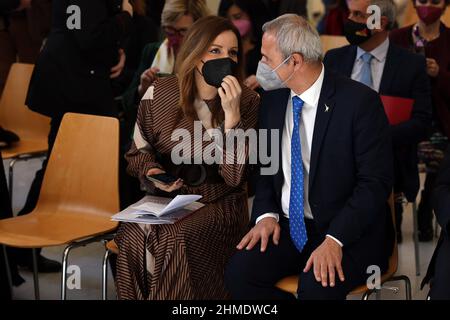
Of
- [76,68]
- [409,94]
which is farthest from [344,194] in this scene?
[76,68]

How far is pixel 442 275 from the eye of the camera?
8.77 ft

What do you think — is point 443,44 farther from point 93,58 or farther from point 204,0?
point 93,58

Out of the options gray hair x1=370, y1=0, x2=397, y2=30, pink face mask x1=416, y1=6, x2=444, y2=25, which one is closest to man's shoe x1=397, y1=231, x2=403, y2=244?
pink face mask x1=416, y1=6, x2=444, y2=25

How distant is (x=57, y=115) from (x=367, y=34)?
1.58 meters

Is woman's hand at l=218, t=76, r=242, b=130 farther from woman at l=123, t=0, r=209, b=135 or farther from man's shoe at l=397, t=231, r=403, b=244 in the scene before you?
man's shoe at l=397, t=231, r=403, b=244

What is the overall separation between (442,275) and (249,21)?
2.91 metres

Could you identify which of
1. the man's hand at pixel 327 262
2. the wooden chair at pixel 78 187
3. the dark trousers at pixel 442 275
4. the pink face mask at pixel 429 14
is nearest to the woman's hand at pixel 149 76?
the wooden chair at pixel 78 187

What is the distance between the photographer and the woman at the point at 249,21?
5.13 meters

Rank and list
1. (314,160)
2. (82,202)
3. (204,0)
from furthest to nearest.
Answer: (204,0) < (82,202) < (314,160)

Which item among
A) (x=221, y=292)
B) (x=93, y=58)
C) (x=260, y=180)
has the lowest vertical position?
(x=221, y=292)

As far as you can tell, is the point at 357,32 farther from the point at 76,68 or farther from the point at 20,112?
the point at 20,112

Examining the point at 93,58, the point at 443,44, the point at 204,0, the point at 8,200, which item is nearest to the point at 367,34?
the point at 443,44

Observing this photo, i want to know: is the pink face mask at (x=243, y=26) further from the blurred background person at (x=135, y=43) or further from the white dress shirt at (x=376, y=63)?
the white dress shirt at (x=376, y=63)

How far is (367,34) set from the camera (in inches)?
153
